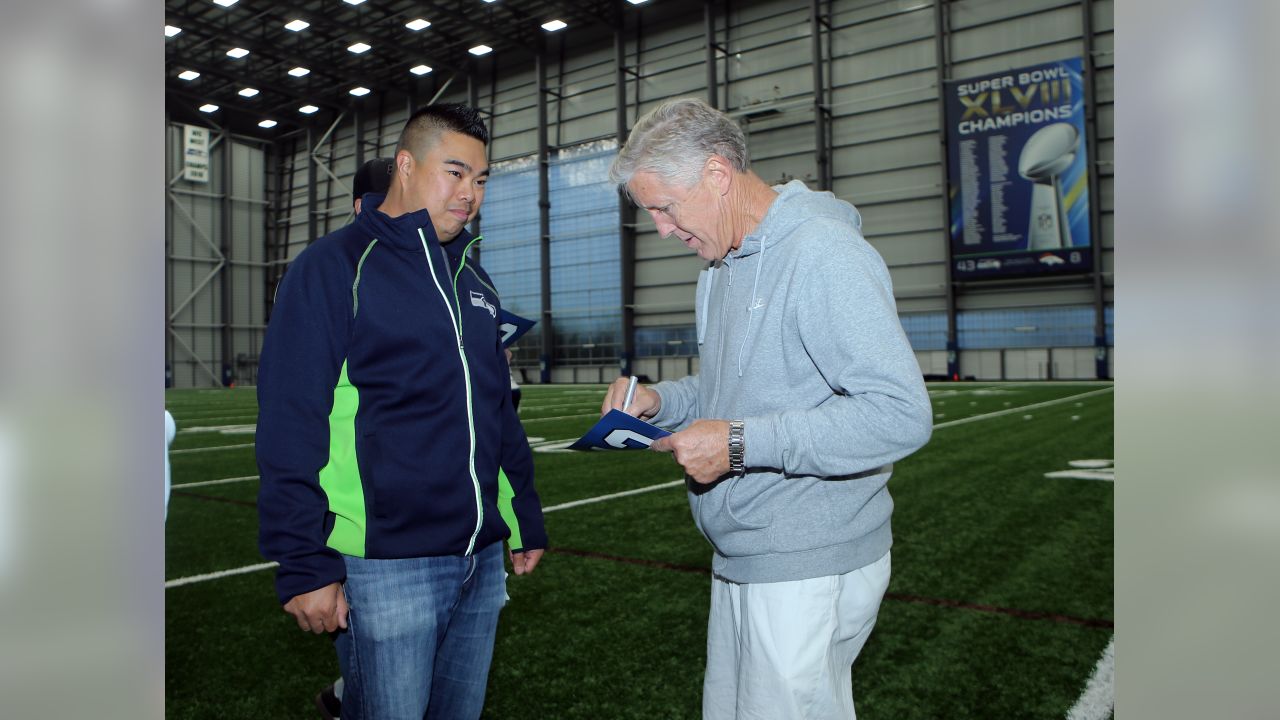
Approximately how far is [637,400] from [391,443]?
0.69 m

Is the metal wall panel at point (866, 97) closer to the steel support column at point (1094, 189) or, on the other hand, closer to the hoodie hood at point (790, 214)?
the steel support column at point (1094, 189)

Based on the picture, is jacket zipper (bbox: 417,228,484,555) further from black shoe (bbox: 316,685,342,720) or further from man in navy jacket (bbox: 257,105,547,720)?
black shoe (bbox: 316,685,342,720)

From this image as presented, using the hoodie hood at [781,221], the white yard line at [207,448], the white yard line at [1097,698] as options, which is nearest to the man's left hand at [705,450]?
the hoodie hood at [781,221]

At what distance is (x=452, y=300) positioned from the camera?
226 cm

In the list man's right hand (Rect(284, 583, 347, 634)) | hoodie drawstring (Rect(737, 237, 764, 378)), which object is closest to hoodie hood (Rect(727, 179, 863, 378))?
hoodie drawstring (Rect(737, 237, 764, 378))

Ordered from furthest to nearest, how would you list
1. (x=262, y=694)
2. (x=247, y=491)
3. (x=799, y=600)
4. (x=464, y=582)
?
(x=247, y=491)
(x=262, y=694)
(x=464, y=582)
(x=799, y=600)

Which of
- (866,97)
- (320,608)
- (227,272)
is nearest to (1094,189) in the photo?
(866,97)

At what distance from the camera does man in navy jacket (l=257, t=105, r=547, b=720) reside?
6.48 feet

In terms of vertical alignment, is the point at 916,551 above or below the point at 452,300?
below

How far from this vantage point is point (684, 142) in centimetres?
204
